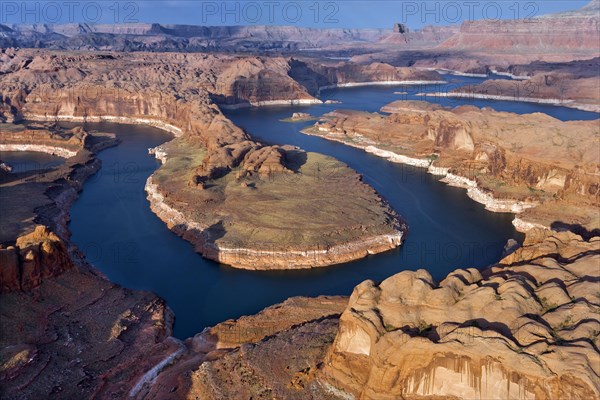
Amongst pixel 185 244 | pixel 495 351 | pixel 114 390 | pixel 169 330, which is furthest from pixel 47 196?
pixel 495 351

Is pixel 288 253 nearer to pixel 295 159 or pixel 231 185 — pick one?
pixel 231 185

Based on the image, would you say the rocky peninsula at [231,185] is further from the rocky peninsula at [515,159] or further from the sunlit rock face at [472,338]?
the sunlit rock face at [472,338]

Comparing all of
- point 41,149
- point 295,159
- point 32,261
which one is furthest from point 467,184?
point 41,149

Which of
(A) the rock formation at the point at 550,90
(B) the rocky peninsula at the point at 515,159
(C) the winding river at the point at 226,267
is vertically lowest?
(C) the winding river at the point at 226,267

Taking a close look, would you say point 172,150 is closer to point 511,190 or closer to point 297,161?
point 297,161

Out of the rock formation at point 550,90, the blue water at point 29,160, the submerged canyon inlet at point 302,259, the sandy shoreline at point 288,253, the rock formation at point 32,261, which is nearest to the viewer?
the submerged canyon inlet at point 302,259

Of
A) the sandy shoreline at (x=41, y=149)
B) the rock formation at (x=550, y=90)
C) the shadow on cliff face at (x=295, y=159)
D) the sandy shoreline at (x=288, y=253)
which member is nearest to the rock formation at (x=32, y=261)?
the sandy shoreline at (x=288, y=253)

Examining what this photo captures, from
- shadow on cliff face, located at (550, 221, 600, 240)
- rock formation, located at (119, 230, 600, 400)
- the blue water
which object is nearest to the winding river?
shadow on cliff face, located at (550, 221, 600, 240)
